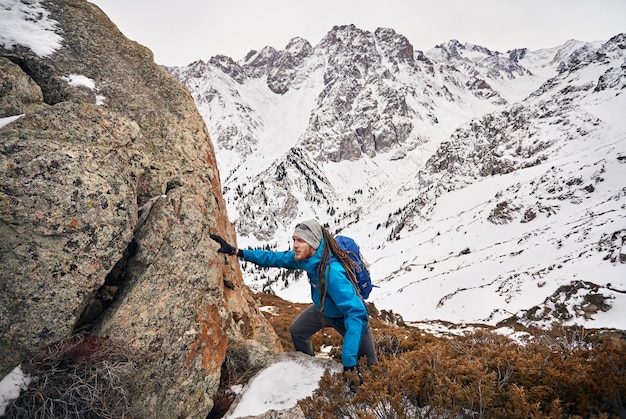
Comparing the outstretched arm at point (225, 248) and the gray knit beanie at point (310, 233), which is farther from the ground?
the gray knit beanie at point (310, 233)

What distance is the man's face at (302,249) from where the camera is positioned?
5.33 meters

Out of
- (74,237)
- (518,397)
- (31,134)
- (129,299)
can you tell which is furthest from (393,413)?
(31,134)

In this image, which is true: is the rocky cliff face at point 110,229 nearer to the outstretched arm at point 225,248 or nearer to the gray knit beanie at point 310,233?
the outstretched arm at point 225,248

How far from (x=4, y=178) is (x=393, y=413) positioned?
6108 mm

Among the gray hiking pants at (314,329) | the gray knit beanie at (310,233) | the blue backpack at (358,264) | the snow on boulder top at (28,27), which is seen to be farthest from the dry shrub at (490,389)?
the snow on boulder top at (28,27)

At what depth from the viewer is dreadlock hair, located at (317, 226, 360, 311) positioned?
5148 mm

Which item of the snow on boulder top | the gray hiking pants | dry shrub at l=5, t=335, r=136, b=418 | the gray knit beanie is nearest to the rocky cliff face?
the snow on boulder top

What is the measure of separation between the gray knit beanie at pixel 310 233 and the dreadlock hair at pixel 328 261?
14 centimetres

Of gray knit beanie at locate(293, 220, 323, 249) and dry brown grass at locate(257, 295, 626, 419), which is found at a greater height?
gray knit beanie at locate(293, 220, 323, 249)

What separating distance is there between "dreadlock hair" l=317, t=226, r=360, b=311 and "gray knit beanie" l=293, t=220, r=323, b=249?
0.46 feet

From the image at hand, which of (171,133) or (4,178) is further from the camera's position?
(171,133)

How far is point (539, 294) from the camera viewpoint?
2567 cm

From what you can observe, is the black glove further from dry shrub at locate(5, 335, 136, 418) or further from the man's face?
dry shrub at locate(5, 335, 136, 418)

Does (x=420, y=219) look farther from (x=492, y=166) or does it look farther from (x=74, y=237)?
(x=74, y=237)
